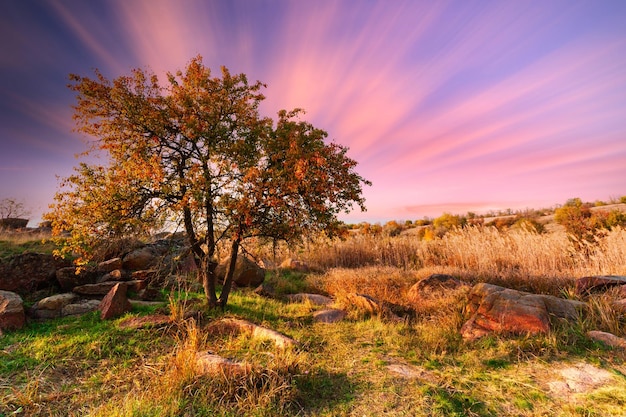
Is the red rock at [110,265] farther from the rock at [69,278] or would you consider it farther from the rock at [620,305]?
the rock at [620,305]

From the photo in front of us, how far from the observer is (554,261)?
1125 centimetres

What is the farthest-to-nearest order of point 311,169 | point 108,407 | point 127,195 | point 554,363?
point 127,195 → point 311,169 → point 554,363 → point 108,407

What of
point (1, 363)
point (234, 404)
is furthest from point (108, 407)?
point (1, 363)

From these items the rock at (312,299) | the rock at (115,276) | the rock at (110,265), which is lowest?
the rock at (312,299)

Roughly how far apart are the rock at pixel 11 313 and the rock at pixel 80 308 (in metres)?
0.95

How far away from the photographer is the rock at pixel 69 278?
9.53 meters

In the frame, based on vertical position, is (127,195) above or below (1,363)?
above

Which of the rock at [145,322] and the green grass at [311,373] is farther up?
the rock at [145,322]

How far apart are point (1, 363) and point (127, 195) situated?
3505 millimetres

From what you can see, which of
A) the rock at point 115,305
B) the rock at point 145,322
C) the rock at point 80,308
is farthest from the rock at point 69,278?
the rock at point 145,322

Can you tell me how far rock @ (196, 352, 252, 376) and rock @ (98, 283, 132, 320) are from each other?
420 centimetres

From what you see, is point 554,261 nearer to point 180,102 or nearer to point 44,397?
point 180,102

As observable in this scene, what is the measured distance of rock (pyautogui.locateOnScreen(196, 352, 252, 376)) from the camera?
4.52 m

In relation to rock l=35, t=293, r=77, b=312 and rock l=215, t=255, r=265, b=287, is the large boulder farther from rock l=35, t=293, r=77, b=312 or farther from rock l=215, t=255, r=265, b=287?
rock l=215, t=255, r=265, b=287
